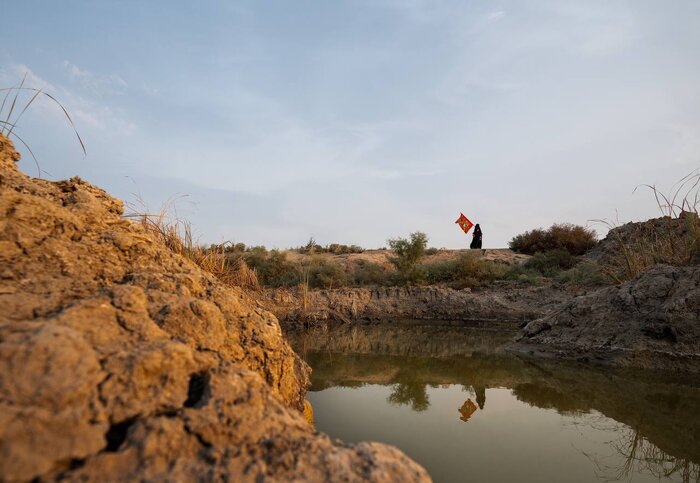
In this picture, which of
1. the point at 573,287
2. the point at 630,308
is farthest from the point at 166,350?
the point at 573,287

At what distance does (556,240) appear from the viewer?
2153 cm

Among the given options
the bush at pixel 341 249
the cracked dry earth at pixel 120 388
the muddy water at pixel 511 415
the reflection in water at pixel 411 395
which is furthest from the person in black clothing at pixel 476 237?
the cracked dry earth at pixel 120 388

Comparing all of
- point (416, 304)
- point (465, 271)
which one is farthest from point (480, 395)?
point (465, 271)

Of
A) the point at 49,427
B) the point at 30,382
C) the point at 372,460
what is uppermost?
the point at 30,382

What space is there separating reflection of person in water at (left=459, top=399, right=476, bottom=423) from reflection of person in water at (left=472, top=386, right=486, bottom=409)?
78 mm

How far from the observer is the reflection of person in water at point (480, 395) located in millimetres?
4516

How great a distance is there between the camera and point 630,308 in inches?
265

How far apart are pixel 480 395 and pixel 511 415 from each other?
2.41 ft

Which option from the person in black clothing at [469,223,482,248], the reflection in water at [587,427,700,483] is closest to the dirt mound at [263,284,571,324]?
the reflection in water at [587,427,700,483]

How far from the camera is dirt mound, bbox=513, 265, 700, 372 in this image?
6031 millimetres

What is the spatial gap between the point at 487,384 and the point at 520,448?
215cm

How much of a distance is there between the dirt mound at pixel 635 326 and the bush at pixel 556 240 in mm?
13255

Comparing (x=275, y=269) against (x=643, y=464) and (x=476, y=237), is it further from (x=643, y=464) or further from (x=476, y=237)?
(x=643, y=464)

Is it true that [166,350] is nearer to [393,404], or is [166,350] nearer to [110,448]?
[110,448]
